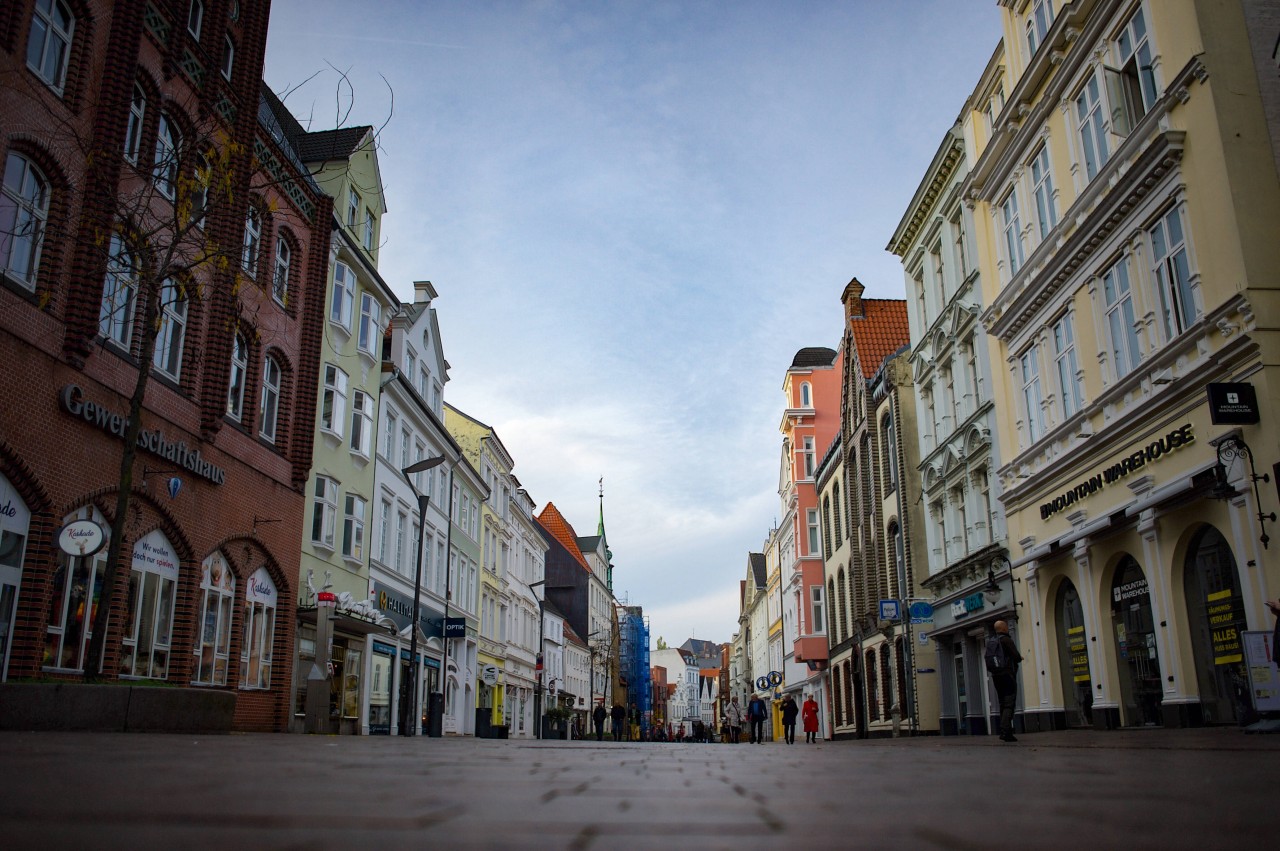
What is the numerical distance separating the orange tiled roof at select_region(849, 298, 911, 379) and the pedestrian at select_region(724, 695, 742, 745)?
48.6 ft

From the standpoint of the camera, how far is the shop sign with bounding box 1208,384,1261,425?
15.2 metres

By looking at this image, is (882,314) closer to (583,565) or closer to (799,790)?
(799,790)

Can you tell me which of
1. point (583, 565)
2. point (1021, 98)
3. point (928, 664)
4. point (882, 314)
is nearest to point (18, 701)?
point (1021, 98)

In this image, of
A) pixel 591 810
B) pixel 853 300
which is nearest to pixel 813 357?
pixel 853 300

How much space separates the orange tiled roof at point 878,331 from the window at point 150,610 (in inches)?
1164

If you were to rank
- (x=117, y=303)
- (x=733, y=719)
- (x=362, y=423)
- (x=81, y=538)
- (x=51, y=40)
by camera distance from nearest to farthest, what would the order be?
(x=81, y=538) < (x=51, y=40) < (x=117, y=303) < (x=362, y=423) < (x=733, y=719)

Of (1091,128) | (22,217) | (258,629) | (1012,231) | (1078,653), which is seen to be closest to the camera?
(22,217)

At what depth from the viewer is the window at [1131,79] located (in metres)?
18.8

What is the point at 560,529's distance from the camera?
95.1m

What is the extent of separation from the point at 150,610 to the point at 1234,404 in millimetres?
19257

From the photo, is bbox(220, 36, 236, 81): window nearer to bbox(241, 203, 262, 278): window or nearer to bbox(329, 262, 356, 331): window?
bbox(241, 203, 262, 278): window

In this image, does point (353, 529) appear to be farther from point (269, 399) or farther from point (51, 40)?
point (51, 40)

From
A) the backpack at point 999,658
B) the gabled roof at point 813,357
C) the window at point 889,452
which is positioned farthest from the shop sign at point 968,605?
the gabled roof at point 813,357

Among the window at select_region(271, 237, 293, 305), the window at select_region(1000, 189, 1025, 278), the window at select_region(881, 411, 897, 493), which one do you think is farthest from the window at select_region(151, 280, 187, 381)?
the window at select_region(881, 411, 897, 493)
